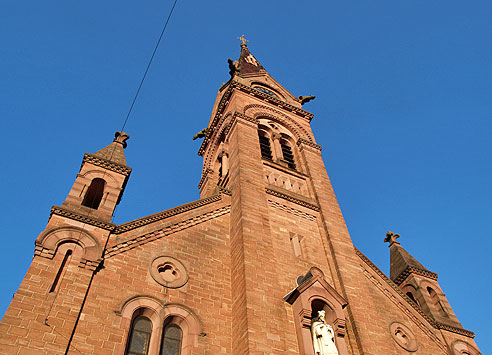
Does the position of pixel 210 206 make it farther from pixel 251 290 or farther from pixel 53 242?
pixel 53 242

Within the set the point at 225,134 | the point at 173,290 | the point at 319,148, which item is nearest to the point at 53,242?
the point at 173,290

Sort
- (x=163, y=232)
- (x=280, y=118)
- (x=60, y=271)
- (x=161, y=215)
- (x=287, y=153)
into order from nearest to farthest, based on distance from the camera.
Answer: (x=60, y=271), (x=163, y=232), (x=161, y=215), (x=287, y=153), (x=280, y=118)

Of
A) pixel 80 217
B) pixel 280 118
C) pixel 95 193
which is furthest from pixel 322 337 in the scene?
pixel 280 118

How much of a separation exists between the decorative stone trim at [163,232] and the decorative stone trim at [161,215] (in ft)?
1.54

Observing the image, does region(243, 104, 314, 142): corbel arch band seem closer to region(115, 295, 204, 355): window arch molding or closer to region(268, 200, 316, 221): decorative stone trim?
region(268, 200, 316, 221): decorative stone trim

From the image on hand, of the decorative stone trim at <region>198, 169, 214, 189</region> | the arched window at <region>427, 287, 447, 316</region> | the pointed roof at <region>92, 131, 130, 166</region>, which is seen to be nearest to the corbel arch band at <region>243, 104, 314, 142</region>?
the decorative stone trim at <region>198, 169, 214, 189</region>

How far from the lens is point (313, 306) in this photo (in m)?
14.8

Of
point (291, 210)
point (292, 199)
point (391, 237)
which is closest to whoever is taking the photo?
point (291, 210)

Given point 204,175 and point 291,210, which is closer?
point 291,210

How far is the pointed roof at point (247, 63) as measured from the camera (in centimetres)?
3580

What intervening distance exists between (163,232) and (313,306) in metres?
5.94

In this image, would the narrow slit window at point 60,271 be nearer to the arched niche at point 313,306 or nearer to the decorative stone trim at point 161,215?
the decorative stone trim at point 161,215

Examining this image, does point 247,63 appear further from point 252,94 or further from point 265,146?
point 265,146

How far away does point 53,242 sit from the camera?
12.7m
